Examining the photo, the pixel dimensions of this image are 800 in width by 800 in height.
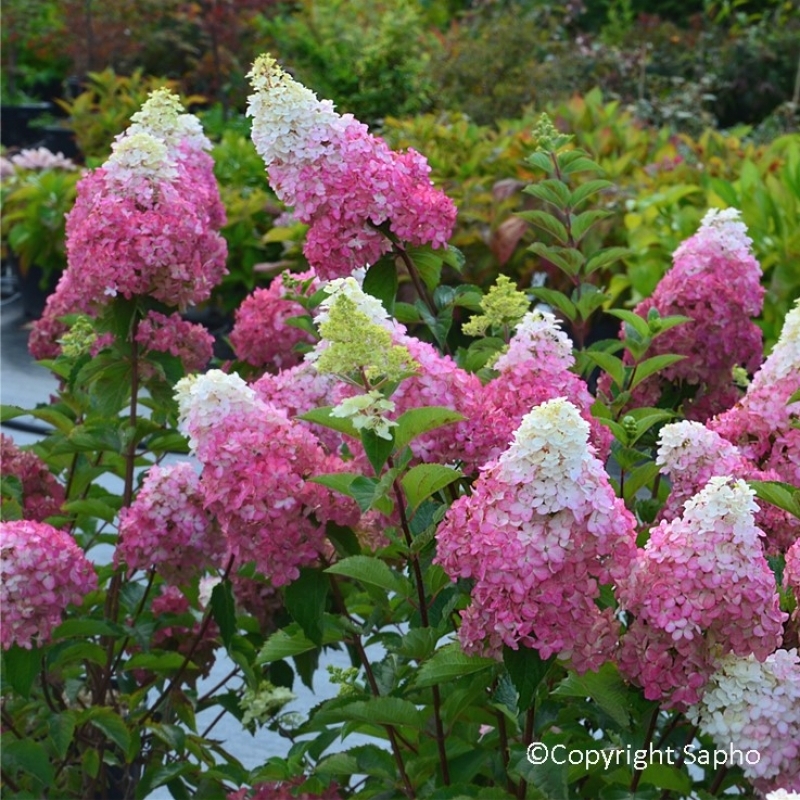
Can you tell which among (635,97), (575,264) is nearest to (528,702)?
(575,264)

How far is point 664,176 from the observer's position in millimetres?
4766

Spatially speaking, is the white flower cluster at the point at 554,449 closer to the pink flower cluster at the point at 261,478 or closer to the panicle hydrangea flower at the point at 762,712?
the panicle hydrangea flower at the point at 762,712

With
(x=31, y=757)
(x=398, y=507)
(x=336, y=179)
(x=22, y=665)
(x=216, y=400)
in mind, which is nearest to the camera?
(x=398, y=507)

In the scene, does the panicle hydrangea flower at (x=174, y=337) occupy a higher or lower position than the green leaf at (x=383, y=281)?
lower

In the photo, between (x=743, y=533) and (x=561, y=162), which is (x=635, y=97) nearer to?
(x=561, y=162)

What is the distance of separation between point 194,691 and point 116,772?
0.98 ft

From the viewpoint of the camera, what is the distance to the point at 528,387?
58.1 inches

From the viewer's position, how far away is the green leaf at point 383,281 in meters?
1.68

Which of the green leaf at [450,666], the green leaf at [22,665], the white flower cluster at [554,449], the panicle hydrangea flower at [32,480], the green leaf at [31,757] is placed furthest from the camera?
the panicle hydrangea flower at [32,480]

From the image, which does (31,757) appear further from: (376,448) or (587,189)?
(587,189)

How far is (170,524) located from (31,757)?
0.38 m

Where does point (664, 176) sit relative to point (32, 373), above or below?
above

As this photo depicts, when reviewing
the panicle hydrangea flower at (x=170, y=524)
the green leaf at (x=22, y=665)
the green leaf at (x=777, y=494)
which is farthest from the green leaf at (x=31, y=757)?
the green leaf at (x=777, y=494)

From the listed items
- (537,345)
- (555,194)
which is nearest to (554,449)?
(537,345)
